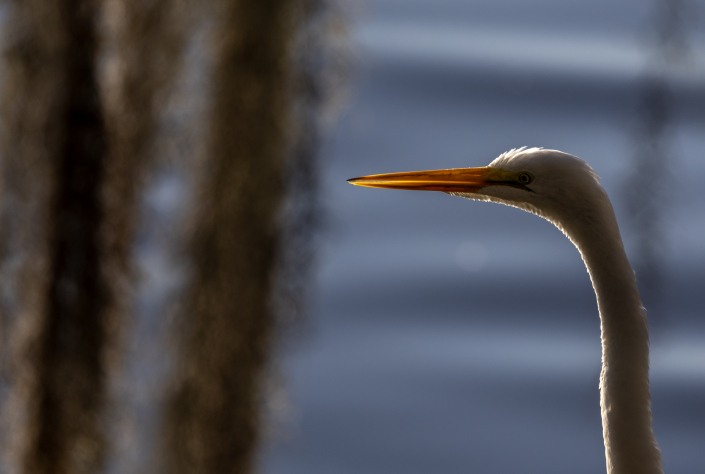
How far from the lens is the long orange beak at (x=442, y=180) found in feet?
1.93

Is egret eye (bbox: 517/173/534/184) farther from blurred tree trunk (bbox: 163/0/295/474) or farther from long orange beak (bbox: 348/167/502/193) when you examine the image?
blurred tree trunk (bbox: 163/0/295/474)

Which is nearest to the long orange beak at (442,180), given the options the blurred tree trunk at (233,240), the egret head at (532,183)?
the egret head at (532,183)

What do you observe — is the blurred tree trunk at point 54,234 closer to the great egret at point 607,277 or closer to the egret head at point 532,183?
the egret head at point 532,183

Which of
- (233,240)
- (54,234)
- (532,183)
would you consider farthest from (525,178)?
(54,234)

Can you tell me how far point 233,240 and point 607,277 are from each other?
1.40 feet

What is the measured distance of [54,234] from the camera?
2.50 feet

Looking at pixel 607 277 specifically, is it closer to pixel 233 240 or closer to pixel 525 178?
pixel 525 178

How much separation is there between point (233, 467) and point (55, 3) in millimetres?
555

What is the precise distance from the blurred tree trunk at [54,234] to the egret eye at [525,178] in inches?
16.6

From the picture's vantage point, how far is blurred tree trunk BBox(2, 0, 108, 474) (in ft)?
2.34

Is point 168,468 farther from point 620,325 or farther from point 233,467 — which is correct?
point 620,325

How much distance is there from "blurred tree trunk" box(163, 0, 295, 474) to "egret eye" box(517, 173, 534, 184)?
338mm

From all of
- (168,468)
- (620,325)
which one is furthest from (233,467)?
(620,325)

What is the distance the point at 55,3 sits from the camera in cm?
69
